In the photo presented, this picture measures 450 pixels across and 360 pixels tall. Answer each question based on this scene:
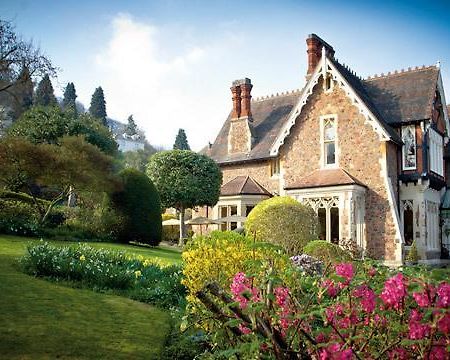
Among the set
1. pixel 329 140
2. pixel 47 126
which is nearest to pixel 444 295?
pixel 329 140

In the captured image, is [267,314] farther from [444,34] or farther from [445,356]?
[444,34]

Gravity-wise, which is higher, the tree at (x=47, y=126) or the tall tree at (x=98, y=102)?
the tall tree at (x=98, y=102)

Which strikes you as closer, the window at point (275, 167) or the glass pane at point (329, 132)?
the glass pane at point (329, 132)

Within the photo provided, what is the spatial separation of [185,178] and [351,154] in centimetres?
992

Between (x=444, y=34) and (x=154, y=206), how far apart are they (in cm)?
1383

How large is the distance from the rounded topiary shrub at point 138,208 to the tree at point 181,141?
62.0 m

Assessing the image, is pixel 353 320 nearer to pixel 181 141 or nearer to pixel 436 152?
pixel 436 152

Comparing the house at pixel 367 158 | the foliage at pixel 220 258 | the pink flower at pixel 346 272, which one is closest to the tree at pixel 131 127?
the house at pixel 367 158

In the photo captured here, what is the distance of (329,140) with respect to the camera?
23.2m

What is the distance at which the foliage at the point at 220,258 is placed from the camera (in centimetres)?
621

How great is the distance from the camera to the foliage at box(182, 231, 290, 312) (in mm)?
6211

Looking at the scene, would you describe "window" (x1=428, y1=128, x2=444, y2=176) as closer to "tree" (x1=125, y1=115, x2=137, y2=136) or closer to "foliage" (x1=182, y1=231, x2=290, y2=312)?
"foliage" (x1=182, y1=231, x2=290, y2=312)

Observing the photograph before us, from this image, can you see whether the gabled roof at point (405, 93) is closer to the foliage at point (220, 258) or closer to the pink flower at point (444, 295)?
the foliage at point (220, 258)

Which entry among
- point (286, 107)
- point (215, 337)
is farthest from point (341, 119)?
point (215, 337)
